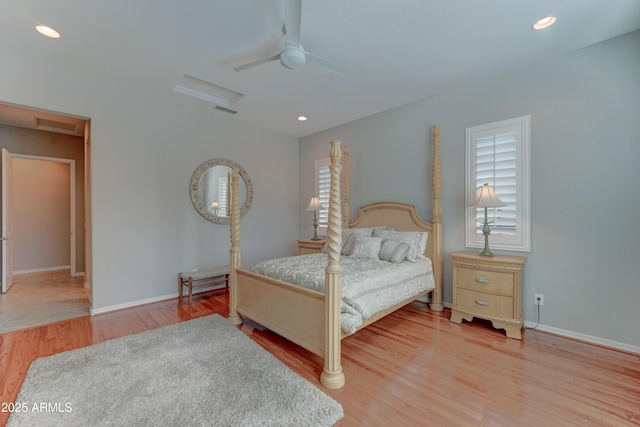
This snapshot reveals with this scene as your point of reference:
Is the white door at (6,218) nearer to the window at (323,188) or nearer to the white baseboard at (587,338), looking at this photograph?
the window at (323,188)

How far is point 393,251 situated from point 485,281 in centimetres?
102

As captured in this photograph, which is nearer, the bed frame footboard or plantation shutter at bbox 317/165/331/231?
the bed frame footboard

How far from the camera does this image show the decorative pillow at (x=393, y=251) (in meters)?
3.29

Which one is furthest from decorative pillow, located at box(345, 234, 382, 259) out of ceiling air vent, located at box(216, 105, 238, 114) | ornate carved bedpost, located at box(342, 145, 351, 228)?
ceiling air vent, located at box(216, 105, 238, 114)

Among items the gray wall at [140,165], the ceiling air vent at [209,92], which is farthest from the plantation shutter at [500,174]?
the gray wall at [140,165]

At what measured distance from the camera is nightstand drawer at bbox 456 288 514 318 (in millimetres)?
2861

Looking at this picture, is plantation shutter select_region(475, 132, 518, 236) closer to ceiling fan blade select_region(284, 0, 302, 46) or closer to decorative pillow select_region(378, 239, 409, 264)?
decorative pillow select_region(378, 239, 409, 264)

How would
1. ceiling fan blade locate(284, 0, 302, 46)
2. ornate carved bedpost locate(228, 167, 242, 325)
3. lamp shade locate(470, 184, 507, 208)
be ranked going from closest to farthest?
ceiling fan blade locate(284, 0, 302, 46), lamp shade locate(470, 184, 507, 208), ornate carved bedpost locate(228, 167, 242, 325)

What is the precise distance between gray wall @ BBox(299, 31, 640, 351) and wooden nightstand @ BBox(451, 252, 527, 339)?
41cm

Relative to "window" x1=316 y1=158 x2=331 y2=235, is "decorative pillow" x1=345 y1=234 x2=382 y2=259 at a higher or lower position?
lower

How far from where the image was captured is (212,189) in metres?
4.59

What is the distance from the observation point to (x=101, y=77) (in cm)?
336

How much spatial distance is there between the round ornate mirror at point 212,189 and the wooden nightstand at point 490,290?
139 inches

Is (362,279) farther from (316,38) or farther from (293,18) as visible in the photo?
(316,38)
